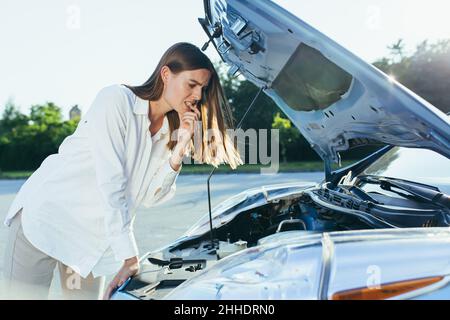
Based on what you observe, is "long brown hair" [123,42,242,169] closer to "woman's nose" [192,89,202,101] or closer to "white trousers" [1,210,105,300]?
"woman's nose" [192,89,202,101]

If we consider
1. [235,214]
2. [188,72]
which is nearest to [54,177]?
[188,72]

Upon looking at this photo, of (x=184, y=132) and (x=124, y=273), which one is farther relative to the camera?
(x=184, y=132)

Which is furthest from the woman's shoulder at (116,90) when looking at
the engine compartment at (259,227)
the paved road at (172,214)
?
the paved road at (172,214)

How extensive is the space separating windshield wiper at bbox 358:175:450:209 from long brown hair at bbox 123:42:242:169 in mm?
762

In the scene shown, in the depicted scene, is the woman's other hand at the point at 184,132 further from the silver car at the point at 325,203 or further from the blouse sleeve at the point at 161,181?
the silver car at the point at 325,203

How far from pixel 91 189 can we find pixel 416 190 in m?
1.42

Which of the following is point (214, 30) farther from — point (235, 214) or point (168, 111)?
point (235, 214)

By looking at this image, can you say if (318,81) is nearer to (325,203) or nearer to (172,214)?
(325,203)

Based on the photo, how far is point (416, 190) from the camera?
2.17 meters

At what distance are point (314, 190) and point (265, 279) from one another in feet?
4.62

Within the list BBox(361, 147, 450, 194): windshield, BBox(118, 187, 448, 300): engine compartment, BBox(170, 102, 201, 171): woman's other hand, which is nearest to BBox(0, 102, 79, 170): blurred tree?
BBox(118, 187, 448, 300): engine compartment

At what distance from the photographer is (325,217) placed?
2375 mm

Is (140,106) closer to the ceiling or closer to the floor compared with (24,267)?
closer to the ceiling

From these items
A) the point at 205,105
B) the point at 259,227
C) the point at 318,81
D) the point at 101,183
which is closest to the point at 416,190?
the point at 318,81
